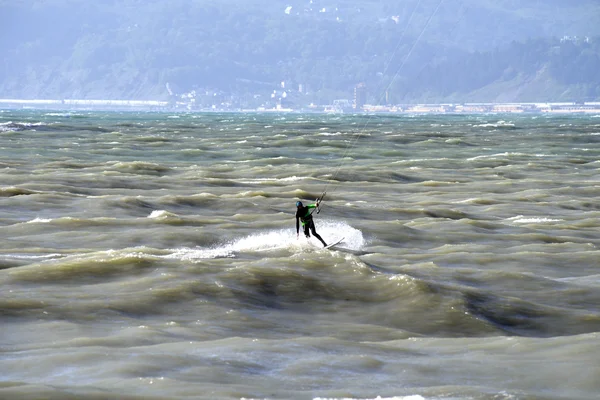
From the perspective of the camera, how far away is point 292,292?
22.3m

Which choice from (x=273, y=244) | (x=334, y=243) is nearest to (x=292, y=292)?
(x=334, y=243)

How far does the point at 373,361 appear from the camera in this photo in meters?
16.3

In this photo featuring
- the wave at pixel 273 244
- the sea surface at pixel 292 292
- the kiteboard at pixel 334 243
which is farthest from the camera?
the kiteboard at pixel 334 243

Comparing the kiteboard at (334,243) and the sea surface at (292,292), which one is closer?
the sea surface at (292,292)

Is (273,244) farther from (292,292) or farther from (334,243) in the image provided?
(292,292)

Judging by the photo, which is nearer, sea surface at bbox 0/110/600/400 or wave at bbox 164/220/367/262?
sea surface at bbox 0/110/600/400

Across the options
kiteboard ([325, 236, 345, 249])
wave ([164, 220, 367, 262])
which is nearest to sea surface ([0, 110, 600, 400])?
wave ([164, 220, 367, 262])

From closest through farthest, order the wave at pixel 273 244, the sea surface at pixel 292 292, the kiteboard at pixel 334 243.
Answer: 1. the sea surface at pixel 292 292
2. the wave at pixel 273 244
3. the kiteboard at pixel 334 243

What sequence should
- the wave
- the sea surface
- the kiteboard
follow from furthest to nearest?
the kiteboard, the wave, the sea surface

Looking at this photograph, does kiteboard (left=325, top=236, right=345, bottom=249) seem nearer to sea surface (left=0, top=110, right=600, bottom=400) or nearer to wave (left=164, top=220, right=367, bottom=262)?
wave (left=164, top=220, right=367, bottom=262)

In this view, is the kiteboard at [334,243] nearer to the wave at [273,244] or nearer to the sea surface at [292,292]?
the wave at [273,244]

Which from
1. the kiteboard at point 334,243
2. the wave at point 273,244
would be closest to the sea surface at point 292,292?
the wave at point 273,244

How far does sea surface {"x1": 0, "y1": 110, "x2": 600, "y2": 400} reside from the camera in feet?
49.9

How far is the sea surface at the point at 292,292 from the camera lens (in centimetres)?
1520
